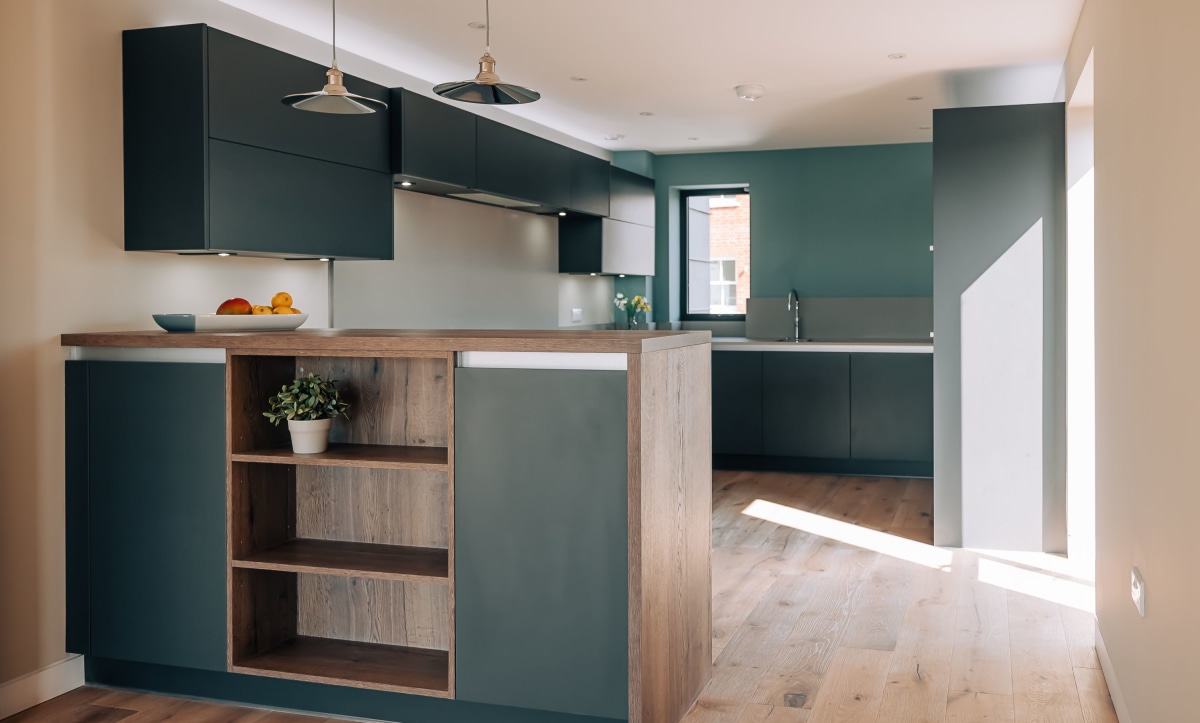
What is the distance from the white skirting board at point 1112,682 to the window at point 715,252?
4.82 meters

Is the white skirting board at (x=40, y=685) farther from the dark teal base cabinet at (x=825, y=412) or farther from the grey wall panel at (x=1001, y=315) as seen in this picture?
the dark teal base cabinet at (x=825, y=412)

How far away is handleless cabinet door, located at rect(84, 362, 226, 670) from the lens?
9.80 ft

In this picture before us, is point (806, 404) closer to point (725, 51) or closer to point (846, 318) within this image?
point (846, 318)

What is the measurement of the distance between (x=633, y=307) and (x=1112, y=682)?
5.01m

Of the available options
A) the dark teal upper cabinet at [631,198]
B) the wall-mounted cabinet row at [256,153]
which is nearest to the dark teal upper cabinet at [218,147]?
the wall-mounted cabinet row at [256,153]

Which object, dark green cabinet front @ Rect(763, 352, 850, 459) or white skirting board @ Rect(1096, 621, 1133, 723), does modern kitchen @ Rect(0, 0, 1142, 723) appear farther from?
dark green cabinet front @ Rect(763, 352, 850, 459)

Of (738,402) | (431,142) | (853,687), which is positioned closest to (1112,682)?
(853,687)

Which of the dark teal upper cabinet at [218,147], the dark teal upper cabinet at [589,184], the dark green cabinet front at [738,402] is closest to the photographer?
the dark teal upper cabinet at [218,147]

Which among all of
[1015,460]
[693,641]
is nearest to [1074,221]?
[1015,460]

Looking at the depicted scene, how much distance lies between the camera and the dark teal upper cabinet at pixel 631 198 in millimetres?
6949

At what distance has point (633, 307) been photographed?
25.1 feet

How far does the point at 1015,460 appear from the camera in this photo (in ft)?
15.8

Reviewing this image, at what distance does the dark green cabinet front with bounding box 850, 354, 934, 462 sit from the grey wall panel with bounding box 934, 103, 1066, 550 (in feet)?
6.19

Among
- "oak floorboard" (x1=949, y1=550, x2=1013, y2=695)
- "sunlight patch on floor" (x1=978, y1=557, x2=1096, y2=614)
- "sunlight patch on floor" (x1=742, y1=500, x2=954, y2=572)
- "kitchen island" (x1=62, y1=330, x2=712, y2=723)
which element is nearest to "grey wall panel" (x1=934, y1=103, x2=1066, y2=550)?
"sunlight patch on floor" (x1=742, y1=500, x2=954, y2=572)
